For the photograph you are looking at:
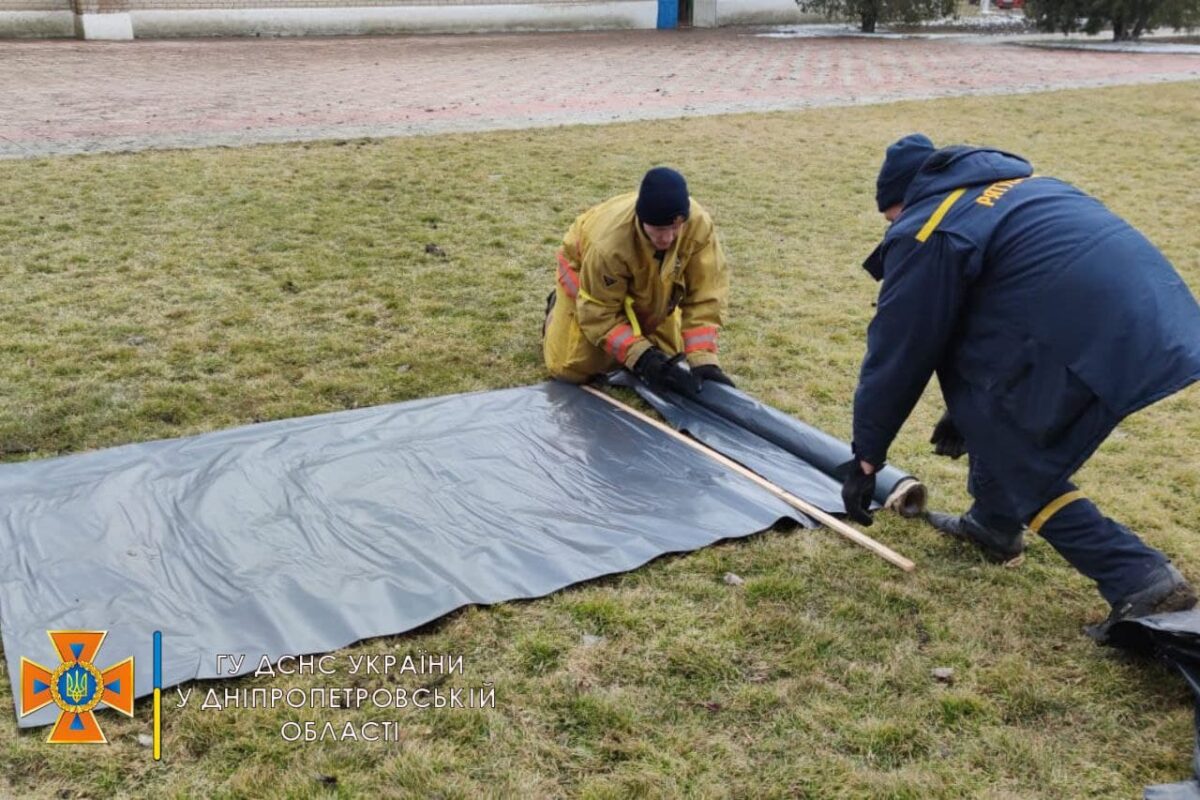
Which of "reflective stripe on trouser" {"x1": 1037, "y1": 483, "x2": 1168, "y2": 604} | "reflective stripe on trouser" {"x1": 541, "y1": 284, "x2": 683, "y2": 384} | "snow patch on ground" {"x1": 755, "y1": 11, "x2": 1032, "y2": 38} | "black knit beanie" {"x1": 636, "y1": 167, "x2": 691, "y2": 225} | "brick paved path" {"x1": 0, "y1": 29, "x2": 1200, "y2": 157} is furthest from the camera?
"snow patch on ground" {"x1": 755, "y1": 11, "x2": 1032, "y2": 38}

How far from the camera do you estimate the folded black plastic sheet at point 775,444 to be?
3836mm

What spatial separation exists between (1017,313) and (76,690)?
109 inches

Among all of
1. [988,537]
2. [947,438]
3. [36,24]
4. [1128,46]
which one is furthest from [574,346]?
[1128,46]

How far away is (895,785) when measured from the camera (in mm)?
2551

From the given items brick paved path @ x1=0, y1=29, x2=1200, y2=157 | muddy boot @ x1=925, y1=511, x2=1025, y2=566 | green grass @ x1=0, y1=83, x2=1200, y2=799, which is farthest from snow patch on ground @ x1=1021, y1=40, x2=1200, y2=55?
muddy boot @ x1=925, y1=511, x2=1025, y2=566

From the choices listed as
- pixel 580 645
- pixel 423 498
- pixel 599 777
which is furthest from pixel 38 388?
pixel 599 777

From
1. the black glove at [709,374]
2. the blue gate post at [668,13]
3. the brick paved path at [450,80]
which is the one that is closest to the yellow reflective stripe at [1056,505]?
the black glove at [709,374]

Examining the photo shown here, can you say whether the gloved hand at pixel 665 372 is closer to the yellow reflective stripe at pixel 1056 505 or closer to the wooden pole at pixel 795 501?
the wooden pole at pixel 795 501

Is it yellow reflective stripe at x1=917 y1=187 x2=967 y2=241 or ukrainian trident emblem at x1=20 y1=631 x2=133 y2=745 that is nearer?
ukrainian trident emblem at x1=20 y1=631 x2=133 y2=745

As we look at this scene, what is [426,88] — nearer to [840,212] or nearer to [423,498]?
[840,212]

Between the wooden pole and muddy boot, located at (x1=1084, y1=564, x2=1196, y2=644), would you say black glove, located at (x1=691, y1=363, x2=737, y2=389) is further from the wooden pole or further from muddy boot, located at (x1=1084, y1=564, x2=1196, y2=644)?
muddy boot, located at (x1=1084, y1=564, x2=1196, y2=644)

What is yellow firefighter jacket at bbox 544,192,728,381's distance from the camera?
452 cm

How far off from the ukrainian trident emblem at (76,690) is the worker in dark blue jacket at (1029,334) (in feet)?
7.23

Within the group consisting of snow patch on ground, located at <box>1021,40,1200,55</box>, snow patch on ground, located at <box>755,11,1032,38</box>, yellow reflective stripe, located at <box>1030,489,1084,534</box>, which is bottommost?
yellow reflective stripe, located at <box>1030,489,1084,534</box>
